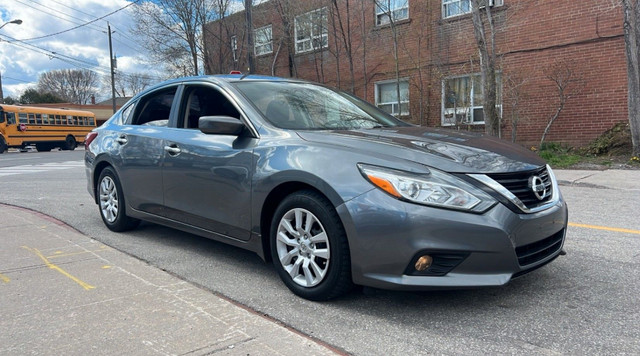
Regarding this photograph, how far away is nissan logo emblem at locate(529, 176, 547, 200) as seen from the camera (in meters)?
3.01

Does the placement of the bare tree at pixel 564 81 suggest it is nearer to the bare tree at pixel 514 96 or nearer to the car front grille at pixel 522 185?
the bare tree at pixel 514 96

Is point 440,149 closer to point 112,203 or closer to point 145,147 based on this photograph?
point 145,147

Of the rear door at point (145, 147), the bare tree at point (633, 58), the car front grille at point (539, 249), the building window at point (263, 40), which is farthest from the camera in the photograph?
the building window at point (263, 40)

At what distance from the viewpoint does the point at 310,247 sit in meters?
3.16

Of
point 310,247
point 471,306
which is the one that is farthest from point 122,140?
point 471,306

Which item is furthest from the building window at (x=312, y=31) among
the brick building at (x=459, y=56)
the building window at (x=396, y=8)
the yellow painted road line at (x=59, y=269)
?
the yellow painted road line at (x=59, y=269)

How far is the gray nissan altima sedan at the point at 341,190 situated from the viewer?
273 centimetres

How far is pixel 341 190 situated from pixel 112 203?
3.50 meters

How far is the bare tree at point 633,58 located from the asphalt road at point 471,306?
22.3 feet

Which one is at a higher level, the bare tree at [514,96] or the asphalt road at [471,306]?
the bare tree at [514,96]

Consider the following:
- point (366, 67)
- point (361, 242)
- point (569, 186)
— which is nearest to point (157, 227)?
point (361, 242)

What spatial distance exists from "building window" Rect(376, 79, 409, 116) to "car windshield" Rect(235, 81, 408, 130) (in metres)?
11.5

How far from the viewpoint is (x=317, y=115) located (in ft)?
13.0

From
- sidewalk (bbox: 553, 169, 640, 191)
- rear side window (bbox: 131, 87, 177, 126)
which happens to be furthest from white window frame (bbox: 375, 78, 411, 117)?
rear side window (bbox: 131, 87, 177, 126)
